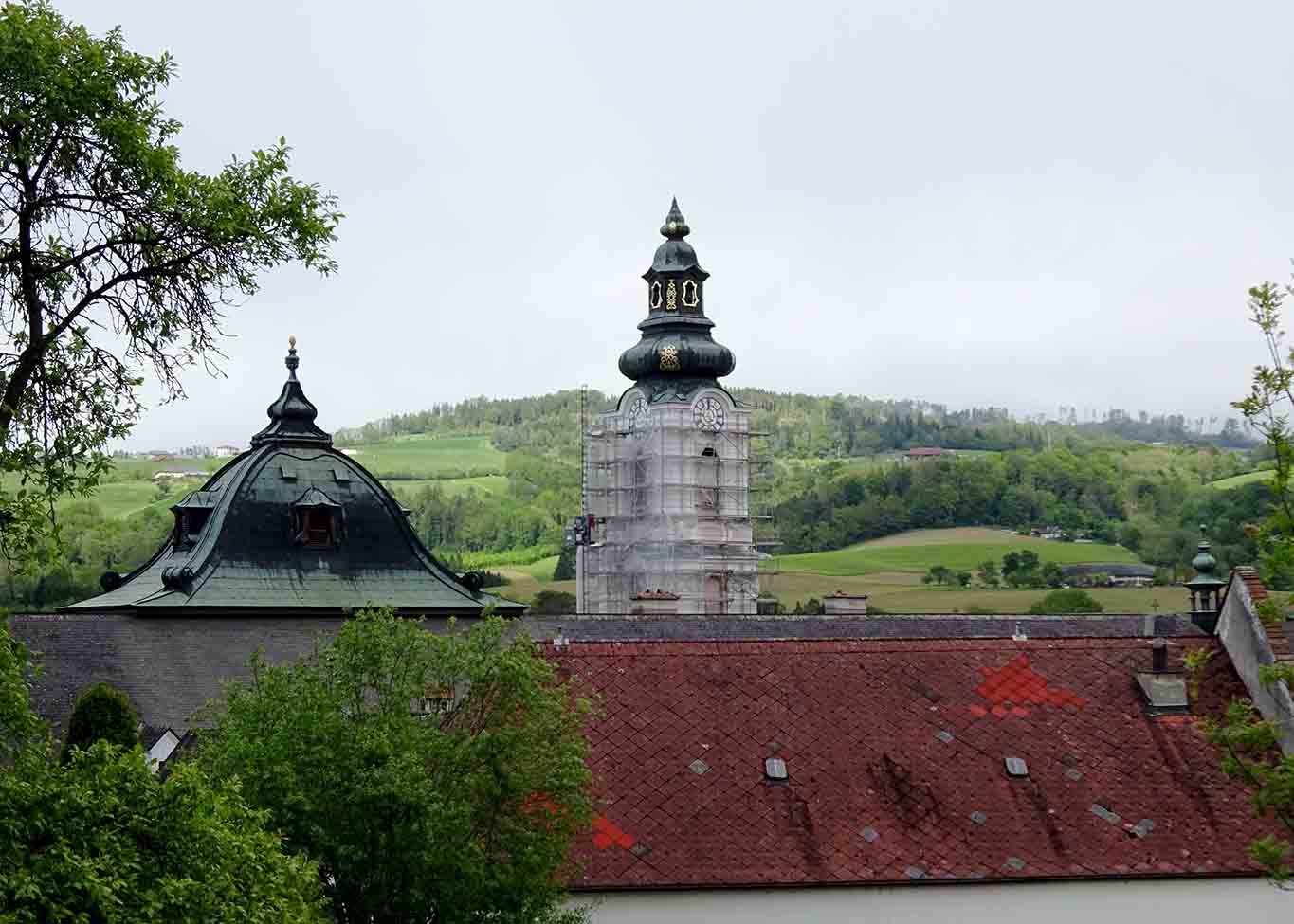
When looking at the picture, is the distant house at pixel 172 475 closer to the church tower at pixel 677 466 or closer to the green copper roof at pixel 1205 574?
the church tower at pixel 677 466

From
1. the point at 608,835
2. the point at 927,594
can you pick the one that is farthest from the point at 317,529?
the point at 927,594

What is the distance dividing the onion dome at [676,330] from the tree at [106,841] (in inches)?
3960

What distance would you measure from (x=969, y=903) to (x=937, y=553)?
130507mm

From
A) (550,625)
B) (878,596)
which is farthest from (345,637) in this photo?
(878,596)

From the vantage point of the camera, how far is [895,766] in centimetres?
3591

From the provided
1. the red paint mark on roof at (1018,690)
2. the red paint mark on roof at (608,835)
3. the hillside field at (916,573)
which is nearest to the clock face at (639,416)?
the hillside field at (916,573)

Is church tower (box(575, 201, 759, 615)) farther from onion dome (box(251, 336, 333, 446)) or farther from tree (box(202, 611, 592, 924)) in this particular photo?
tree (box(202, 611, 592, 924))

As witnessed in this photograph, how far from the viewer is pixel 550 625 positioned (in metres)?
73.2

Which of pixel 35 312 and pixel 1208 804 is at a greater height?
pixel 35 312

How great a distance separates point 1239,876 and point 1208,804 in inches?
60.1

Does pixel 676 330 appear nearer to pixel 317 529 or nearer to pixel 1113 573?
pixel 1113 573

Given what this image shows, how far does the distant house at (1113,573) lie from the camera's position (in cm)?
14938

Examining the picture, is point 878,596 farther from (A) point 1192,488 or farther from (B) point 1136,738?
(B) point 1136,738

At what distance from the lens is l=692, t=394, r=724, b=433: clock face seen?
122625mm
